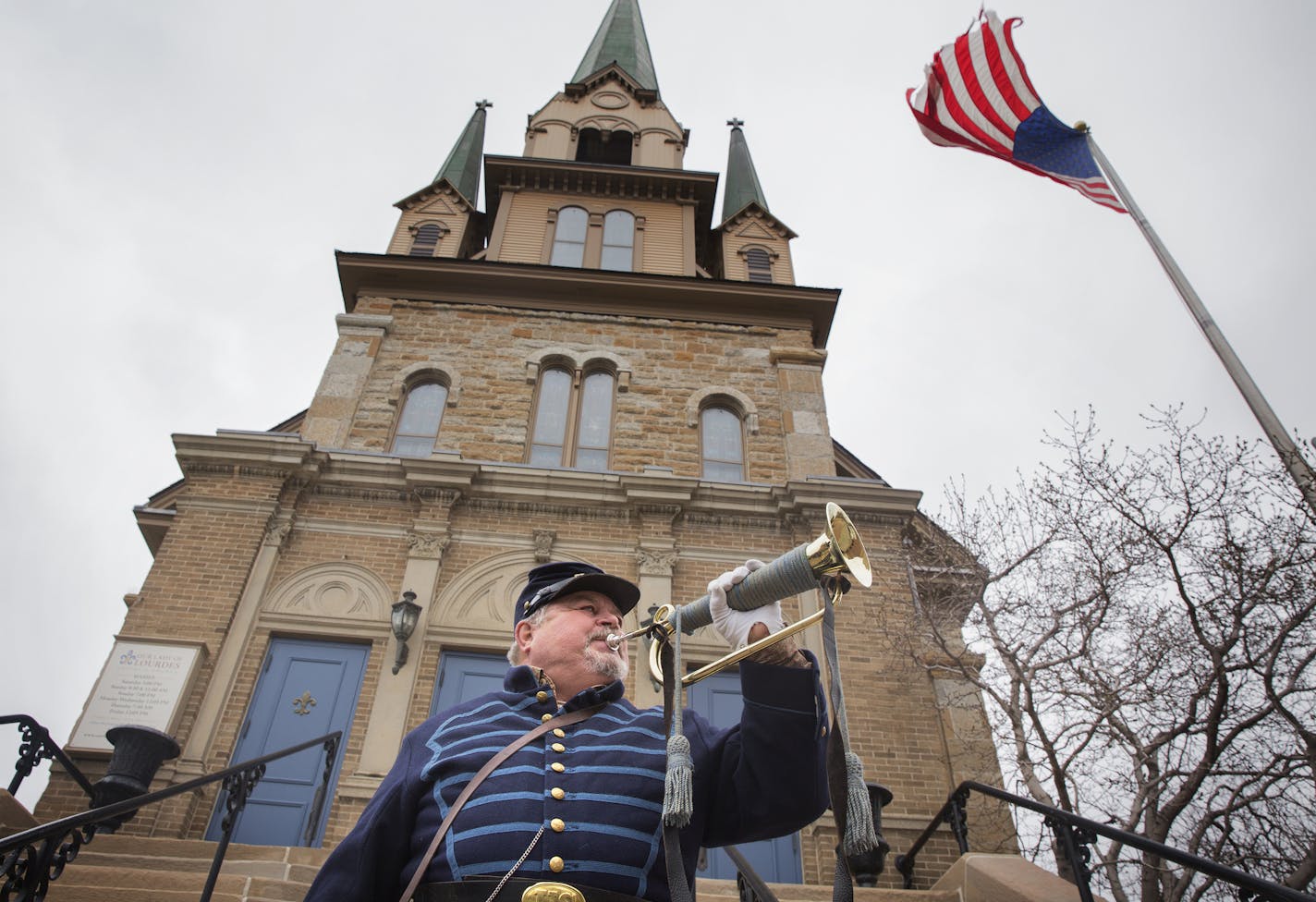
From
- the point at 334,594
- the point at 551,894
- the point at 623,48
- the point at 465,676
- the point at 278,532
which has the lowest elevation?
the point at 551,894

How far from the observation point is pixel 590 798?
2.53 m

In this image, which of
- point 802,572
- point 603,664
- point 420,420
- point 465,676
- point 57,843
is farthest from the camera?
point 420,420

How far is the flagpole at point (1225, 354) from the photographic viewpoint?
255 inches

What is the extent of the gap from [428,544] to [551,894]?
7.67 m

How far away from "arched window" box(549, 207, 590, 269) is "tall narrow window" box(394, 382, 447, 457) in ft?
13.5

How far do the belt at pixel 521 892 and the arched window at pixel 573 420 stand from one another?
868 centimetres

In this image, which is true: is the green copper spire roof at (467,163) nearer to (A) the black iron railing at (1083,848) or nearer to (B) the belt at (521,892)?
(A) the black iron railing at (1083,848)

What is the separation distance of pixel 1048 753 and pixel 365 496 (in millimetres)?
8192

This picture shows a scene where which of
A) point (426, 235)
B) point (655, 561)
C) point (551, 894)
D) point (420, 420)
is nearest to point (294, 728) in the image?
point (655, 561)

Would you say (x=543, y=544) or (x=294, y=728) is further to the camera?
(x=543, y=544)

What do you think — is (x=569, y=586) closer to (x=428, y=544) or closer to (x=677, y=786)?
(x=677, y=786)

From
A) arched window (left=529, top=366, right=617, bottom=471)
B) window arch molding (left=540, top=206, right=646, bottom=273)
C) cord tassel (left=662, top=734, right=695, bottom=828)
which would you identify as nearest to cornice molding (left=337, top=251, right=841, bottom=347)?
window arch molding (left=540, top=206, right=646, bottom=273)

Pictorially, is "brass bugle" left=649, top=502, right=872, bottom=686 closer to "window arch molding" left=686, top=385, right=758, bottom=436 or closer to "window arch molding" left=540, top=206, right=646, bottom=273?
"window arch molding" left=686, top=385, right=758, bottom=436

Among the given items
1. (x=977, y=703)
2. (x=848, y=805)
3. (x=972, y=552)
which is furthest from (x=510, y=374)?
(x=848, y=805)
